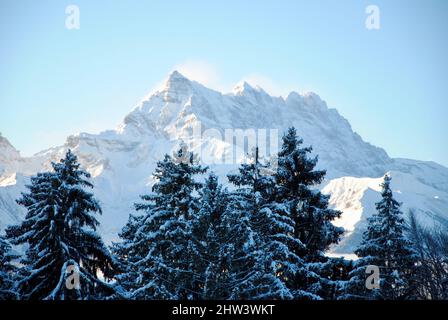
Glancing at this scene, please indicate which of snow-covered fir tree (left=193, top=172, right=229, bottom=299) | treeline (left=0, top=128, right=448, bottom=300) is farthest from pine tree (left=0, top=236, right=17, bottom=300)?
snow-covered fir tree (left=193, top=172, right=229, bottom=299)

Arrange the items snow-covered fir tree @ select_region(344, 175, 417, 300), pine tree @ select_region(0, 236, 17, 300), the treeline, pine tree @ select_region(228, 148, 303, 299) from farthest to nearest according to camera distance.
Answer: snow-covered fir tree @ select_region(344, 175, 417, 300)
pine tree @ select_region(228, 148, 303, 299)
pine tree @ select_region(0, 236, 17, 300)
the treeline

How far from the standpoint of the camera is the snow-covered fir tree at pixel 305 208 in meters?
19.1

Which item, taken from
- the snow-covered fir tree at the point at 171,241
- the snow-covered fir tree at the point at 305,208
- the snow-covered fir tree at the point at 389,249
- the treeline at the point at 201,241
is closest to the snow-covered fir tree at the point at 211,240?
the treeline at the point at 201,241

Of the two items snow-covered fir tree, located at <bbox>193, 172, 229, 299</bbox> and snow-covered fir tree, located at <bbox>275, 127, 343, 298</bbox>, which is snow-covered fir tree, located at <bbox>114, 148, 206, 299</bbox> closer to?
snow-covered fir tree, located at <bbox>193, 172, 229, 299</bbox>

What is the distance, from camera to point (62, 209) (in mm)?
16500

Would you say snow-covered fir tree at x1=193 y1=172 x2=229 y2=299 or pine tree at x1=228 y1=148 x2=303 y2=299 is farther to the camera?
snow-covered fir tree at x1=193 y1=172 x2=229 y2=299

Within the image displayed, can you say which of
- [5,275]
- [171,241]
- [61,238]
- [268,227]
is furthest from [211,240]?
[5,275]

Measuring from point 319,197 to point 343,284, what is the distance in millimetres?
3450

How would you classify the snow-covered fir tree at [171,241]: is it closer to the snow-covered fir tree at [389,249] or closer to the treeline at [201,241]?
the treeline at [201,241]

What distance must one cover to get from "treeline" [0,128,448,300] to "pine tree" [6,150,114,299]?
3cm

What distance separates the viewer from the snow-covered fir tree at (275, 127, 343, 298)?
1906cm

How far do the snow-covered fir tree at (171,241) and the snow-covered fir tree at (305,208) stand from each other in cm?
363
